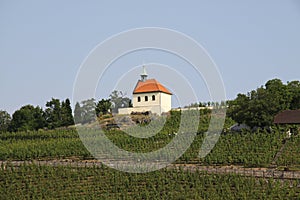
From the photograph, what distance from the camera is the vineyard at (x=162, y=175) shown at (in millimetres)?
13617

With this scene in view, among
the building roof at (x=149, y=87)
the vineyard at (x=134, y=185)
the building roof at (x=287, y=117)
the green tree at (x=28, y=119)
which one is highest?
the building roof at (x=149, y=87)

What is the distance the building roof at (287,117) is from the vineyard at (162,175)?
5.07 ft

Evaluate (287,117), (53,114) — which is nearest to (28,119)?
(53,114)

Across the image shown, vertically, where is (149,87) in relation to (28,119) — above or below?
above

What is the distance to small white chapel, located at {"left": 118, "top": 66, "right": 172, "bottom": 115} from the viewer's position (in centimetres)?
3509

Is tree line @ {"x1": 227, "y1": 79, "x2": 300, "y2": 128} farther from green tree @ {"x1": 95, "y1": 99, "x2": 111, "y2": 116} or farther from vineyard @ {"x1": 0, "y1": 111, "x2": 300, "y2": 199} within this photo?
green tree @ {"x1": 95, "y1": 99, "x2": 111, "y2": 116}

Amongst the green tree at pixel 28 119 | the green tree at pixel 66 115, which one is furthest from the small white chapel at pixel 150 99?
the green tree at pixel 28 119

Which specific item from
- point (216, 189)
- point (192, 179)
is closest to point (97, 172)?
point (192, 179)

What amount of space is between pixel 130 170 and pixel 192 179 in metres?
3.10

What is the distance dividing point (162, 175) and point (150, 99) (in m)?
20.2

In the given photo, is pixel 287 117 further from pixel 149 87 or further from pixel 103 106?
pixel 103 106

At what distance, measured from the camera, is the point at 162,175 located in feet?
50.8

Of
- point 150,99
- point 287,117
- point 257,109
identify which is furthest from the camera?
point 150,99

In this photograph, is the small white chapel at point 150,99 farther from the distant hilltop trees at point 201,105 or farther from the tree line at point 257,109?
the tree line at point 257,109
